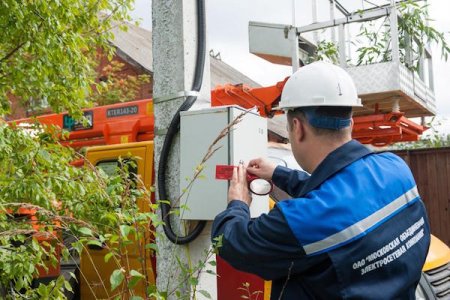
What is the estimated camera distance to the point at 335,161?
2051 mm

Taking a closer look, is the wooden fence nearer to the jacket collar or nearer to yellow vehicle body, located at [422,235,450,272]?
yellow vehicle body, located at [422,235,450,272]

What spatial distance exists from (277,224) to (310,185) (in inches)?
8.5

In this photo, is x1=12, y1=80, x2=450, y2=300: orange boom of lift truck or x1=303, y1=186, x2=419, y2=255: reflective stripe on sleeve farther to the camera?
x1=12, y1=80, x2=450, y2=300: orange boom of lift truck

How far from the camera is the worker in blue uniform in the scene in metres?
1.92

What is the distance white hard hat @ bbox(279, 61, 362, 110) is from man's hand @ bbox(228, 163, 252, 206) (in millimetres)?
460

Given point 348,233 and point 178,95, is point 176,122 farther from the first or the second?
point 348,233

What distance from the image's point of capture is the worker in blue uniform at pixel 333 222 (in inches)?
75.5

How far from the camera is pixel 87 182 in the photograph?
3.83 m

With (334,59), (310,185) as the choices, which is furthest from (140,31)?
(310,185)

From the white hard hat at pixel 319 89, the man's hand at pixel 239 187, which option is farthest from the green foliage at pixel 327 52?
the white hard hat at pixel 319 89

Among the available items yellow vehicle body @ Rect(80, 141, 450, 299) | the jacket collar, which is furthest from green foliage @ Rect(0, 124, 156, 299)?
the jacket collar

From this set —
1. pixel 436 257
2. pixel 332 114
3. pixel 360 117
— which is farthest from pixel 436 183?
pixel 332 114

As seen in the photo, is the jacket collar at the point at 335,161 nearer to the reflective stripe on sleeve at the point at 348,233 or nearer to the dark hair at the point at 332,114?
the dark hair at the point at 332,114

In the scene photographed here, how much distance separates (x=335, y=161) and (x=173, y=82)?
1.31m
